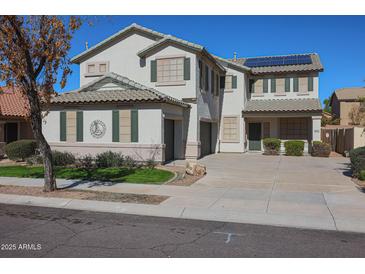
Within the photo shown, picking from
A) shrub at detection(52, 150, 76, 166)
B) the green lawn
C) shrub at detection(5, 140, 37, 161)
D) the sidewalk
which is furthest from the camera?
shrub at detection(5, 140, 37, 161)

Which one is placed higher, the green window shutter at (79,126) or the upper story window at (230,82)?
the upper story window at (230,82)

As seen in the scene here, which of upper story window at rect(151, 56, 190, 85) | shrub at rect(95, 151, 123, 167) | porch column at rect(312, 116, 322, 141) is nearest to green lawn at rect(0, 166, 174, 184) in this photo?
shrub at rect(95, 151, 123, 167)

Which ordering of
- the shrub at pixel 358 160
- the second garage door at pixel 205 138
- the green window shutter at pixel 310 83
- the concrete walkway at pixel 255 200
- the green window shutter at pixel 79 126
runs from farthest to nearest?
the green window shutter at pixel 310 83, the second garage door at pixel 205 138, the green window shutter at pixel 79 126, the shrub at pixel 358 160, the concrete walkway at pixel 255 200

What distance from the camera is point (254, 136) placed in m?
26.7

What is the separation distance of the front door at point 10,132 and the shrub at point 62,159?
26.8 feet

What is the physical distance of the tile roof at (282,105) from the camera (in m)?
23.9

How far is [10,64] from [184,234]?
278 inches

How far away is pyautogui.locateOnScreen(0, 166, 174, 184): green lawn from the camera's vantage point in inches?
527

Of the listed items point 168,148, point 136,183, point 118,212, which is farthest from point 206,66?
point 118,212

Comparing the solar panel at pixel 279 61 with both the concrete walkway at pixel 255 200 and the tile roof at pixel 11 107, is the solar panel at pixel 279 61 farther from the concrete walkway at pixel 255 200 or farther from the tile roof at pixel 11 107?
the tile roof at pixel 11 107

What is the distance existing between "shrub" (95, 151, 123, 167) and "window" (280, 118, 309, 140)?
543 inches

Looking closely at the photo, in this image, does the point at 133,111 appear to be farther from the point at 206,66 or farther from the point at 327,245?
the point at 327,245

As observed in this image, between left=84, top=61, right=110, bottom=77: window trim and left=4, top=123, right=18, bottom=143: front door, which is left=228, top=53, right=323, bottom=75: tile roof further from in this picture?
left=4, top=123, right=18, bottom=143: front door

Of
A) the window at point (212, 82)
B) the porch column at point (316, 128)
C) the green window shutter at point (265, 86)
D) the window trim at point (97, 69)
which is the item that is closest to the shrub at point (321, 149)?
the porch column at point (316, 128)
